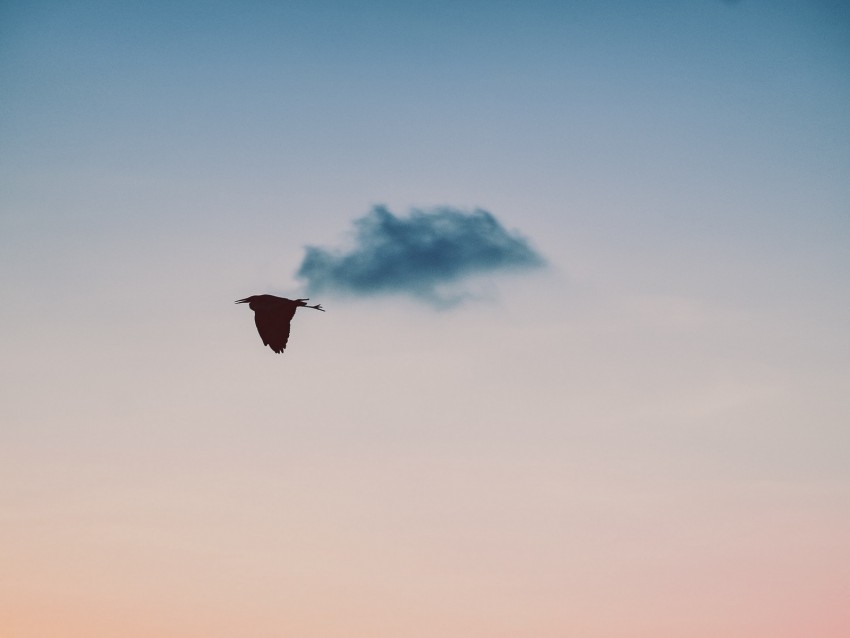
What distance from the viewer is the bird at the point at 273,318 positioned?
3278 cm

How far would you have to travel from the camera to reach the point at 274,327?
32.9m

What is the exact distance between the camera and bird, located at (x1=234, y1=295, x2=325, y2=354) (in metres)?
32.8

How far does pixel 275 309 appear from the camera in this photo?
3309cm

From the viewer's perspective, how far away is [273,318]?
108 feet

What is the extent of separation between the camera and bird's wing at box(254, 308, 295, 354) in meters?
32.8

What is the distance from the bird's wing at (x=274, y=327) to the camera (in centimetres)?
3277

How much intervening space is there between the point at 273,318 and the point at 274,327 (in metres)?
0.39
